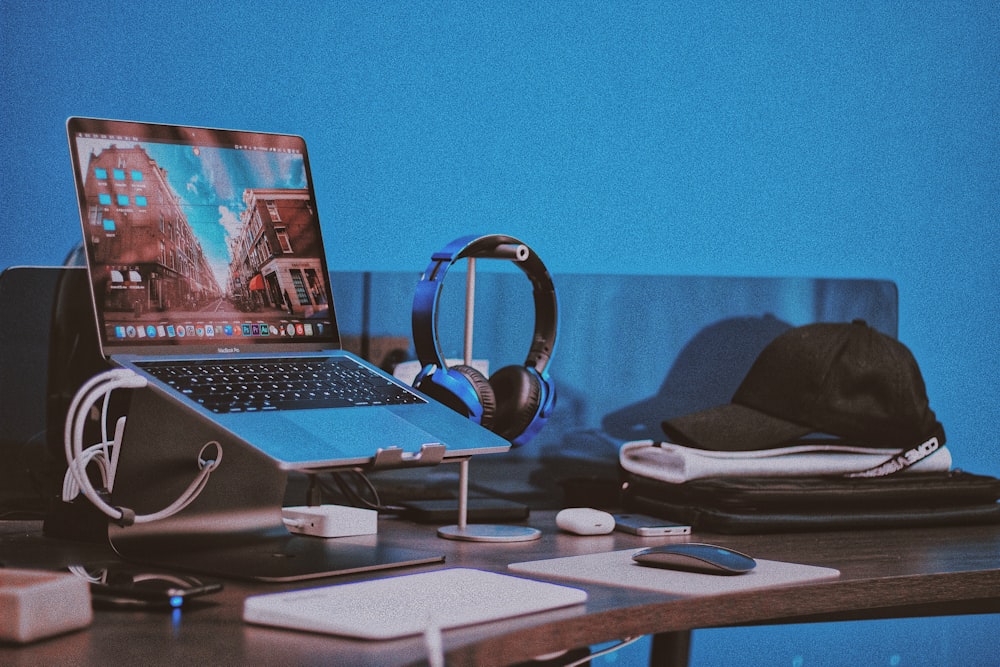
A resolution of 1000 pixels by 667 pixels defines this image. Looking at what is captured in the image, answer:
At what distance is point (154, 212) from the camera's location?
3.96 feet

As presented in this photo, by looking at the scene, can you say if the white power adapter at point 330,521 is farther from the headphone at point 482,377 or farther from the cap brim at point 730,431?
the cap brim at point 730,431

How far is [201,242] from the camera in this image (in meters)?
Answer: 1.24

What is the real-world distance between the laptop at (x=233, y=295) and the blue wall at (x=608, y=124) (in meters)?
0.39

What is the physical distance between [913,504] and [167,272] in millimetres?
1012

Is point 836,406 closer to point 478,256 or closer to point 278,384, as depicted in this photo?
point 478,256

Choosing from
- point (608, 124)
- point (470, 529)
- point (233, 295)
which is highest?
point (608, 124)

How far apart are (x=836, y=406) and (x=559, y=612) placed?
0.84 metres

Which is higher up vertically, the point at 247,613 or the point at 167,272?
the point at 167,272

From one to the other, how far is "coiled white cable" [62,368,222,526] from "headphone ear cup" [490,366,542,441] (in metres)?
0.37

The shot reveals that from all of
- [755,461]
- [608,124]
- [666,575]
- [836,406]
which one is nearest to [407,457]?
[666,575]

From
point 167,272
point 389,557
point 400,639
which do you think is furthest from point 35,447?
point 400,639

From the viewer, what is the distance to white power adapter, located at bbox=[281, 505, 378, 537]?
1312 millimetres

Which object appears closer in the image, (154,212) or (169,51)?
(154,212)

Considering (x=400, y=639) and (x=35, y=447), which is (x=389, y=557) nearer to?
(x=400, y=639)
